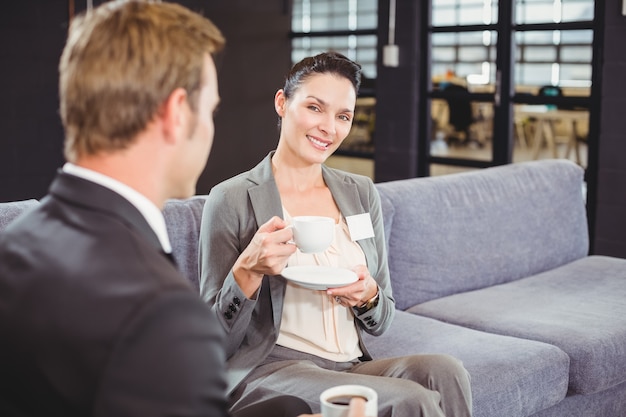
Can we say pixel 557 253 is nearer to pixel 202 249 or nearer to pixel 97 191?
pixel 202 249

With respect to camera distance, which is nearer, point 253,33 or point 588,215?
point 588,215

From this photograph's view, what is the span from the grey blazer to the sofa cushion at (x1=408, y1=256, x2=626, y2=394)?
0.81 metres

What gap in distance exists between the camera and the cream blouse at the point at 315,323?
2.18 meters

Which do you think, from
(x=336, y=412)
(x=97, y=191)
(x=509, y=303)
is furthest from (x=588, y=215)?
(x=97, y=191)

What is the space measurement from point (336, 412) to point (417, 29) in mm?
5671

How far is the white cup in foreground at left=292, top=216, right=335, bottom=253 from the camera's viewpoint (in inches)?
76.9

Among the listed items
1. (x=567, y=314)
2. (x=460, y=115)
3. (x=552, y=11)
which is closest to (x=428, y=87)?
(x=460, y=115)

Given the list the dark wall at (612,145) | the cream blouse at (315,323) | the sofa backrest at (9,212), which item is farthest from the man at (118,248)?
the dark wall at (612,145)

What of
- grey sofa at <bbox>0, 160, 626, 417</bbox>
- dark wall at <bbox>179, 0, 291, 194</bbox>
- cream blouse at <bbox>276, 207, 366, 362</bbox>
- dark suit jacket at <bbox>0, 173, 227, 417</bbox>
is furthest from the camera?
dark wall at <bbox>179, 0, 291, 194</bbox>

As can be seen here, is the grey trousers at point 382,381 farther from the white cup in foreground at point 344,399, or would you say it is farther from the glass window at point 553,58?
the glass window at point 553,58

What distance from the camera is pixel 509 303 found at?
321cm

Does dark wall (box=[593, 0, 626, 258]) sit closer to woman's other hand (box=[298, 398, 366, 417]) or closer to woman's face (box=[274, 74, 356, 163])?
woman's face (box=[274, 74, 356, 163])

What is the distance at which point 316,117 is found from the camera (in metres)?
2.28

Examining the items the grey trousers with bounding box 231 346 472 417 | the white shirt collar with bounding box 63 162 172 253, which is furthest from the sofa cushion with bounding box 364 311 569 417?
the white shirt collar with bounding box 63 162 172 253
